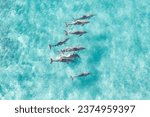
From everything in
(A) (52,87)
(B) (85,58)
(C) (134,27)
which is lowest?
(A) (52,87)

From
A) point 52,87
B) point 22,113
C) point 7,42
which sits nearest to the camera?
point 22,113

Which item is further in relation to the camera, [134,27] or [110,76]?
[134,27]

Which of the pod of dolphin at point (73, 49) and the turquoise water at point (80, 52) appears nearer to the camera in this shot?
the turquoise water at point (80, 52)

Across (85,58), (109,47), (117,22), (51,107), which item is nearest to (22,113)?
(51,107)

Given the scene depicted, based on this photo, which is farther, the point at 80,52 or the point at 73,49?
the point at 80,52

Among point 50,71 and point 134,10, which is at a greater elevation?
point 134,10

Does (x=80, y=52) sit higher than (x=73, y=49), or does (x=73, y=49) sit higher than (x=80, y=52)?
(x=73, y=49)

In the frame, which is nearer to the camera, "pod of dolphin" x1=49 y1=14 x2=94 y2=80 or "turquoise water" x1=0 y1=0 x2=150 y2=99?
"turquoise water" x1=0 y1=0 x2=150 y2=99

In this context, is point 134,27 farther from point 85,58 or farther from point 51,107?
point 51,107
